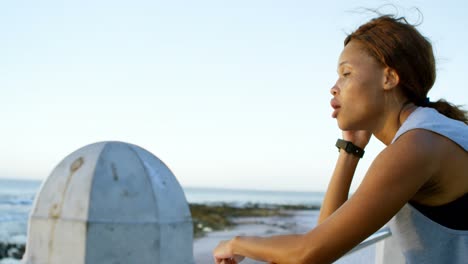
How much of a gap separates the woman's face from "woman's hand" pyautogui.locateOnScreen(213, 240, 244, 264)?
2.21ft

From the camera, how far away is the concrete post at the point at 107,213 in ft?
5.50

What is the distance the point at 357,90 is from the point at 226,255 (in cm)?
81

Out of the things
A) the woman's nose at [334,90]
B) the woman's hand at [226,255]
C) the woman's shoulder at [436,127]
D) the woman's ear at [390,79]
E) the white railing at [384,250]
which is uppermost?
the woman's ear at [390,79]

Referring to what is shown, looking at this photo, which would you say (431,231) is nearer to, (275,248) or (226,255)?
(275,248)

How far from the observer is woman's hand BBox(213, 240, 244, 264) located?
188cm

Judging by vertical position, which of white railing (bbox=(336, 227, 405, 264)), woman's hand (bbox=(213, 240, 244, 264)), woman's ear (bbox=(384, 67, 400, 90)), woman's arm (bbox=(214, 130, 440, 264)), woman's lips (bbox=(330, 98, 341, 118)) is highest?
woman's ear (bbox=(384, 67, 400, 90))

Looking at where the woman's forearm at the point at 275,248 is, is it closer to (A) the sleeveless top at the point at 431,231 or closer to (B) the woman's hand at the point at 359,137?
(A) the sleeveless top at the point at 431,231

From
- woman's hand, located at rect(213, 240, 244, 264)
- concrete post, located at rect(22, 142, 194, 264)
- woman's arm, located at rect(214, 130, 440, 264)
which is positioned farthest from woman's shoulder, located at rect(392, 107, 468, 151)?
concrete post, located at rect(22, 142, 194, 264)

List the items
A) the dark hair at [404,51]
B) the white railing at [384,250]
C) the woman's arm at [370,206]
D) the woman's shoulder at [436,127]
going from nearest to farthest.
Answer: the woman's arm at [370,206] → the woman's shoulder at [436,127] → the dark hair at [404,51] → the white railing at [384,250]

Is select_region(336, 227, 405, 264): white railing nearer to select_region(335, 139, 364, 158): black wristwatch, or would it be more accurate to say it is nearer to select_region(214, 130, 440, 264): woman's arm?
select_region(335, 139, 364, 158): black wristwatch

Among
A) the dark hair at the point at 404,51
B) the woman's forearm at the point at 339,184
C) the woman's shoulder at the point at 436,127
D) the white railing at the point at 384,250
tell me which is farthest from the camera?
the white railing at the point at 384,250

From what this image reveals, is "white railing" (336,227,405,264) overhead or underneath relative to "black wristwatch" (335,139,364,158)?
underneath

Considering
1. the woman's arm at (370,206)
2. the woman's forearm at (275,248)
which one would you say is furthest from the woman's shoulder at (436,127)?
the woman's forearm at (275,248)

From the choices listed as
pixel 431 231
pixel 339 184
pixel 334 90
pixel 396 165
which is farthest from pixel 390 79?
pixel 339 184
